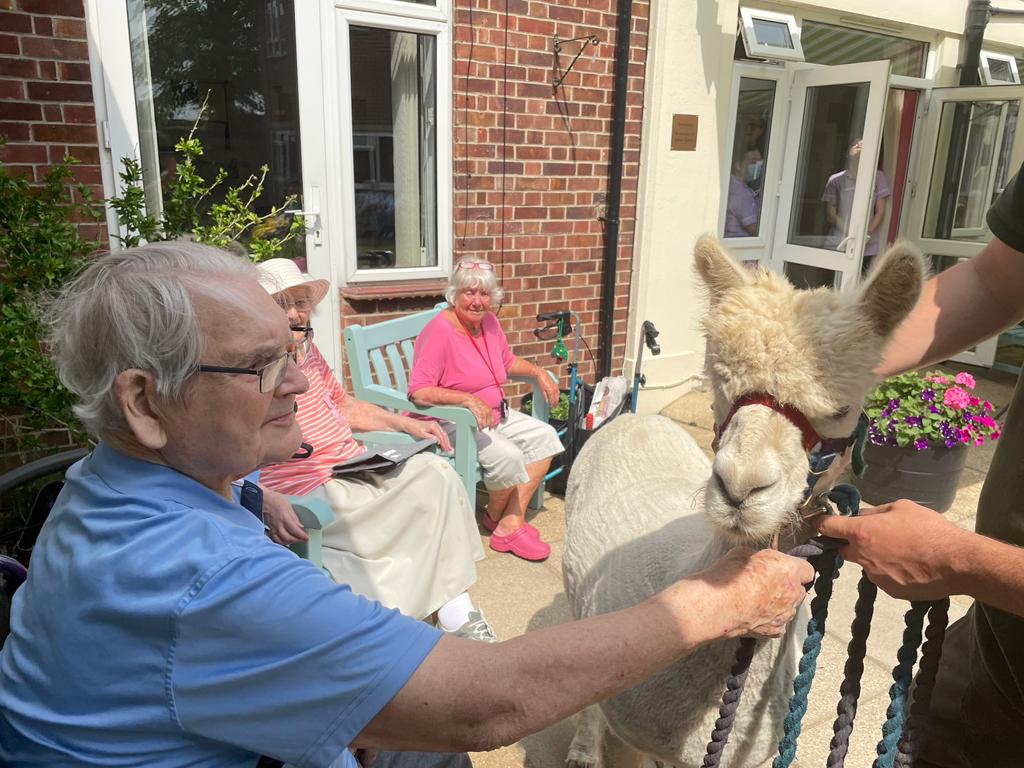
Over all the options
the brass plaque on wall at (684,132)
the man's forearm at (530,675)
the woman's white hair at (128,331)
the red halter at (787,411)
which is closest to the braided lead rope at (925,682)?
the red halter at (787,411)

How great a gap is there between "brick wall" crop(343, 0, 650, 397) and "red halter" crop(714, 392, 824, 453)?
3910mm

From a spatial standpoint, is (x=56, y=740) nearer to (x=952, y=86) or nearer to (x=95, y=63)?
(x=95, y=63)

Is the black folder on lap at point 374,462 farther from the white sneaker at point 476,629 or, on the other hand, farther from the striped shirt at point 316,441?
the white sneaker at point 476,629

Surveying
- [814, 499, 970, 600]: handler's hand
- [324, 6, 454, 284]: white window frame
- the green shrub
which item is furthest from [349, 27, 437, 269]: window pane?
[814, 499, 970, 600]: handler's hand

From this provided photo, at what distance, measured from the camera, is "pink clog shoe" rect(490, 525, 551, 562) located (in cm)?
402

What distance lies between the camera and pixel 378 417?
3.74 metres

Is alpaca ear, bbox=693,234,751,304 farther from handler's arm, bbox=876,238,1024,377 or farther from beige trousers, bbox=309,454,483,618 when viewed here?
beige trousers, bbox=309,454,483,618

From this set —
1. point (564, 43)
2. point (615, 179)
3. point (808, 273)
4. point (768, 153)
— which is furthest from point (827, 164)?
point (564, 43)

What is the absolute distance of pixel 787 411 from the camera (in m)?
1.38

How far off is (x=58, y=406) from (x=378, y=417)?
141 centimetres

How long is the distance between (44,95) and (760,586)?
4098 mm

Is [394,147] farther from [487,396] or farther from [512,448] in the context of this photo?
[512,448]

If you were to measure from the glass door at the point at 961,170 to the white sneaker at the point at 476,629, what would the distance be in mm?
6635

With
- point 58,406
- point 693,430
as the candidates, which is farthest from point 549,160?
point 58,406
